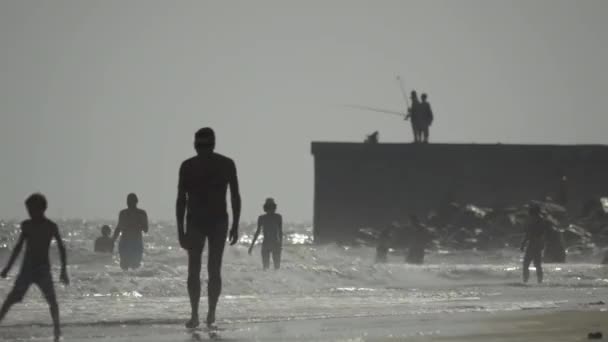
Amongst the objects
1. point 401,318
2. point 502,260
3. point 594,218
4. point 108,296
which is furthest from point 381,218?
point 401,318

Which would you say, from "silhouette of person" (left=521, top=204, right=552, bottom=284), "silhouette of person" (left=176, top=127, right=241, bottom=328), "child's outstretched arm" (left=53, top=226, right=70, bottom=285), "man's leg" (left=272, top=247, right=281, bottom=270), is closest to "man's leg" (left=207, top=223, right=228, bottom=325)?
"silhouette of person" (left=176, top=127, right=241, bottom=328)

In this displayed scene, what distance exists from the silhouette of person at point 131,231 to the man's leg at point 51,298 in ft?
21.2

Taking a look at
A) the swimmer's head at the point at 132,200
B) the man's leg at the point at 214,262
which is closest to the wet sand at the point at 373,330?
the man's leg at the point at 214,262

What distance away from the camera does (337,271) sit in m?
22.4

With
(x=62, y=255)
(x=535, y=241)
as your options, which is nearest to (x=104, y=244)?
(x=535, y=241)

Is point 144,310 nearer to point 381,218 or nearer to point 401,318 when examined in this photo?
point 401,318

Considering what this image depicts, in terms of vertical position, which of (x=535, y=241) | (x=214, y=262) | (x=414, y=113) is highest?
(x=414, y=113)

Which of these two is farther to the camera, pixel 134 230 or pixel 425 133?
pixel 425 133

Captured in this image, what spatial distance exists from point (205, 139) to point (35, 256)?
1705 mm

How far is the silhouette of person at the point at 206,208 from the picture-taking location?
483 inches

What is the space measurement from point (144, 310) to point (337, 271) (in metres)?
8.60

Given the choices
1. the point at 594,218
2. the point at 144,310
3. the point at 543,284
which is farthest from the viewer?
the point at 594,218

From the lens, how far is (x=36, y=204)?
12.2 metres

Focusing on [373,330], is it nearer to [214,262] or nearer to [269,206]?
[214,262]
